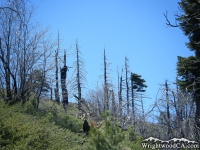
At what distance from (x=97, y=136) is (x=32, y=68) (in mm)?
10977

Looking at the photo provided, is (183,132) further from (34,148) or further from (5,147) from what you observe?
(5,147)

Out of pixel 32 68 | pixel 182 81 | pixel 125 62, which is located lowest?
pixel 182 81

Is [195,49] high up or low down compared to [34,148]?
up

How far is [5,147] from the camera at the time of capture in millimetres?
6496

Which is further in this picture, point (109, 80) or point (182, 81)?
point (109, 80)

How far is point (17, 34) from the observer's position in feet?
48.9

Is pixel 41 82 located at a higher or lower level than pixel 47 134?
higher

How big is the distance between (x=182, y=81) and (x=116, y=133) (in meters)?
6.57

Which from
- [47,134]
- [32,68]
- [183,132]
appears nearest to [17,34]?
[32,68]

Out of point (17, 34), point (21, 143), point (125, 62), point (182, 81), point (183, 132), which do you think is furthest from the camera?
point (125, 62)

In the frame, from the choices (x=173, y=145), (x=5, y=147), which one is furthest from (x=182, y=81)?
(x=5, y=147)

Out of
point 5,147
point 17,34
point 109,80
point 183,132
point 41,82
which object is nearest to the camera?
point 5,147

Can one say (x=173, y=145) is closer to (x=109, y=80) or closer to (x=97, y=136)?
(x=97, y=136)

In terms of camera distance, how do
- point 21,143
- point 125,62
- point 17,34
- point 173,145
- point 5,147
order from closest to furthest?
1. point 5,147
2. point 21,143
3. point 173,145
4. point 17,34
5. point 125,62
